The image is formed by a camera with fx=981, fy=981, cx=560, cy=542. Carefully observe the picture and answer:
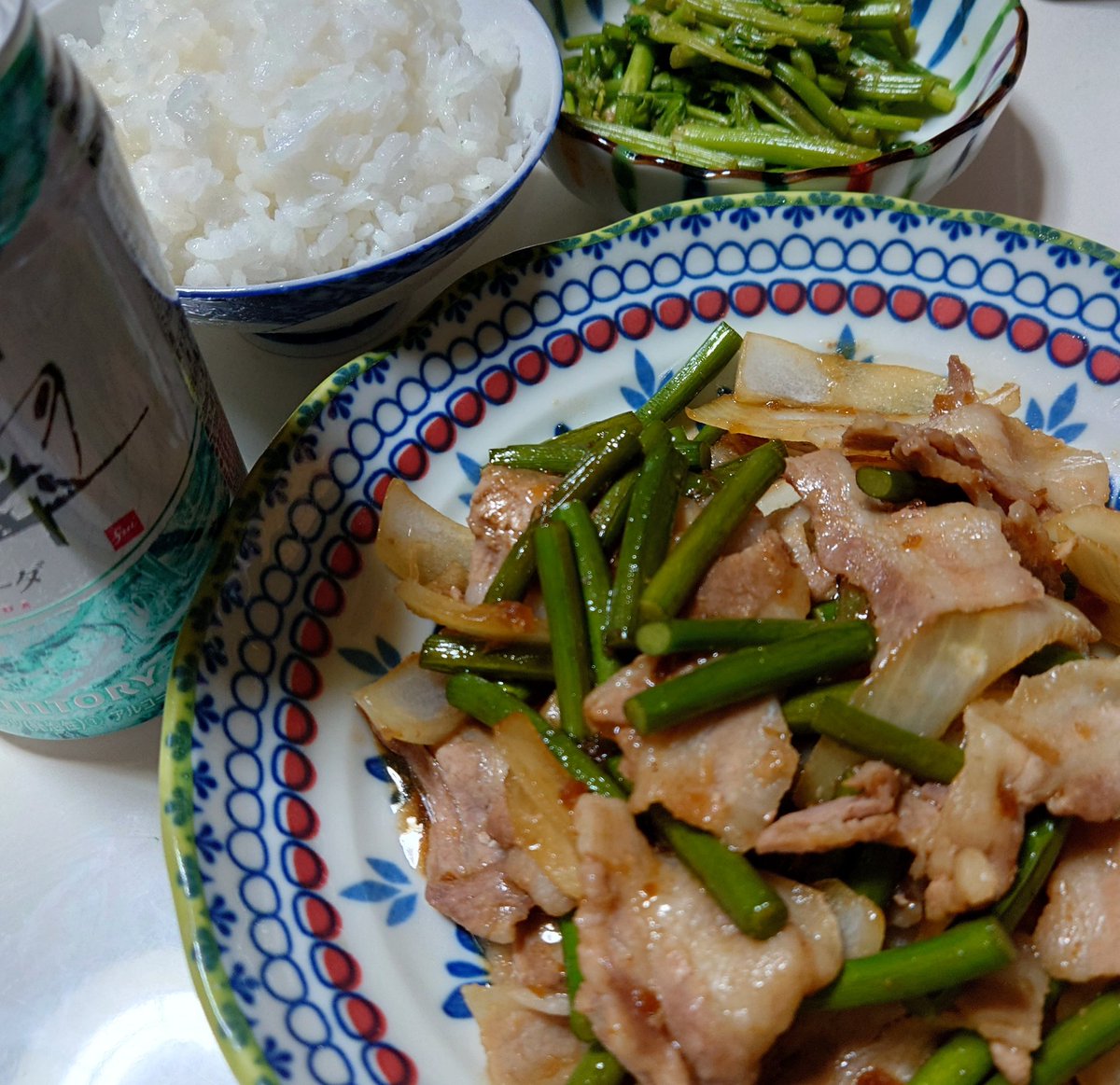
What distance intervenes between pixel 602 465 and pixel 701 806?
0.58 metres

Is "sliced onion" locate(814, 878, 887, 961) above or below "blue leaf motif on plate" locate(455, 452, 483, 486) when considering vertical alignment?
below

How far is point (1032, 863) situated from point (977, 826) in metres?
0.14

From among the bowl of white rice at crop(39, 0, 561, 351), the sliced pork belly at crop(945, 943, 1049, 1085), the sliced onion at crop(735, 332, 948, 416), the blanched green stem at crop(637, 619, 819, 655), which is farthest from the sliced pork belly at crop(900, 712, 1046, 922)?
the bowl of white rice at crop(39, 0, 561, 351)

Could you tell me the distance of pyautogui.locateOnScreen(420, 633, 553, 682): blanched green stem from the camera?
1.48 metres

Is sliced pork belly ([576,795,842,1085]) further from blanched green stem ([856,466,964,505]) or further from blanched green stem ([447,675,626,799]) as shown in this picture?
blanched green stem ([856,466,964,505])

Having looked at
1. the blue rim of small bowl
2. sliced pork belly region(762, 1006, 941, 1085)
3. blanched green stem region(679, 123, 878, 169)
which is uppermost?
the blue rim of small bowl

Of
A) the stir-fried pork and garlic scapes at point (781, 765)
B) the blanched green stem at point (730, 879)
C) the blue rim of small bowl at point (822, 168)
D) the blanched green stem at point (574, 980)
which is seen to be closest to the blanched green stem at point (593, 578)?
the stir-fried pork and garlic scapes at point (781, 765)

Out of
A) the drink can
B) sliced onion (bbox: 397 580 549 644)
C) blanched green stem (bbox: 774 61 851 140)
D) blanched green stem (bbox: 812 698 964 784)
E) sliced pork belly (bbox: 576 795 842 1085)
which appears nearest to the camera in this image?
the drink can

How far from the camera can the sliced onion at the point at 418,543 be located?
1678 millimetres

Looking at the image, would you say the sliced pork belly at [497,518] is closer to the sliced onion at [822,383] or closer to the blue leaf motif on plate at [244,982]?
the sliced onion at [822,383]

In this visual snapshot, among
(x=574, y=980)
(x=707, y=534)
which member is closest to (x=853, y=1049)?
(x=574, y=980)

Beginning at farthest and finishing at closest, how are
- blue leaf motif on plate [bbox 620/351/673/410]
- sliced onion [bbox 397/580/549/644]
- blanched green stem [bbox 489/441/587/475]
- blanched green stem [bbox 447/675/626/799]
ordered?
blue leaf motif on plate [bbox 620/351/673/410], blanched green stem [bbox 489/441/587/475], sliced onion [bbox 397/580/549/644], blanched green stem [bbox 447/675/626/799]

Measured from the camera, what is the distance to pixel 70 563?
1.28 meters

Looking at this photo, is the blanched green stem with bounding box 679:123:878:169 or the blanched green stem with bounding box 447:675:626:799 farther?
the blanched green stem with bounding box 679:123:878:169
